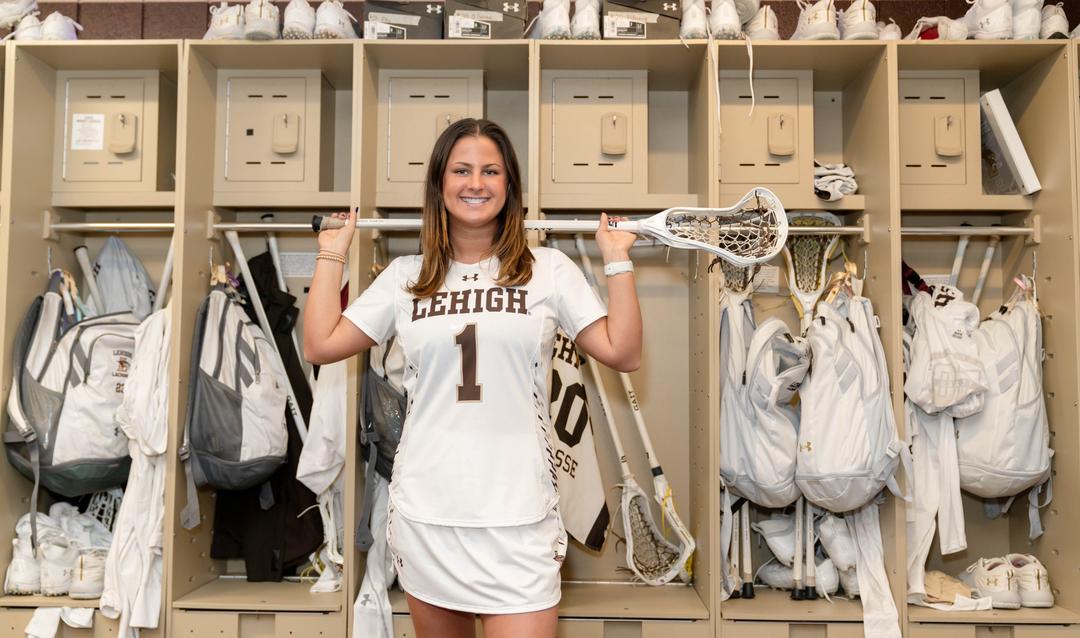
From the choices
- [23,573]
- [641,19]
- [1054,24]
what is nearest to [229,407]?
[23,573]

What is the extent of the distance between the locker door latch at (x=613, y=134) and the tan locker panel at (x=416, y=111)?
17.0 inches

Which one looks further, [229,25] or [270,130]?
[270,130]

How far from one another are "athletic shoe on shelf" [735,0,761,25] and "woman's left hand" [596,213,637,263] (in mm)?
1342

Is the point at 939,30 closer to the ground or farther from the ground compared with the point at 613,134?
farther from the ground

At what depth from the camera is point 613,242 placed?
201 cm

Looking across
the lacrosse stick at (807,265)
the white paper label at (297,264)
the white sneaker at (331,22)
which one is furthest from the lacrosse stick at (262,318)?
the lacrosse stick at (807,265)

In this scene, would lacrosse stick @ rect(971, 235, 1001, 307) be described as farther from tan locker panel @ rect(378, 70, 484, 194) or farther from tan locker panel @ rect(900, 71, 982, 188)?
tan locker panel @ rect(378, 70, 484, 194)

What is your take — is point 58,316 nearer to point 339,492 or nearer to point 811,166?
point 339,492

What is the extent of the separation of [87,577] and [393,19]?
2.08 meters

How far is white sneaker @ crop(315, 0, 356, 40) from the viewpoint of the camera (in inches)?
115

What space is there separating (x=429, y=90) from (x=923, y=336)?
1870mm

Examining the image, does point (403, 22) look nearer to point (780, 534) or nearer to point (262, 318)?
point (262, 318)

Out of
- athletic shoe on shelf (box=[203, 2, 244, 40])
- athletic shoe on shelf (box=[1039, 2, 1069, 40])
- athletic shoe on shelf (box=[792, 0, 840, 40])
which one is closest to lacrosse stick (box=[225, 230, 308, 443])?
athletic shoe on shelf (box=[203, 2, 244, 40])

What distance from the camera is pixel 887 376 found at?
2801 mm
